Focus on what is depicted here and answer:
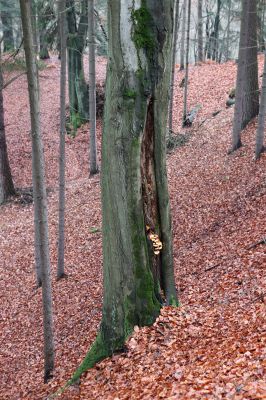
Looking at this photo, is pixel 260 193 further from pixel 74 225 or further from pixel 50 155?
pixel 50 155

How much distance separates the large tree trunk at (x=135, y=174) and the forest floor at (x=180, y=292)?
0.34 m

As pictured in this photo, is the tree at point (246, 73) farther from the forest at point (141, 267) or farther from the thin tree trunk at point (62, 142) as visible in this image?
the thin tree trunk at point (62, 142)

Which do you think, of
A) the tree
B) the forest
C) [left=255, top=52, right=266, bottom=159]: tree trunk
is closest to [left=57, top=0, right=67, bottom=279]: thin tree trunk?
the forest

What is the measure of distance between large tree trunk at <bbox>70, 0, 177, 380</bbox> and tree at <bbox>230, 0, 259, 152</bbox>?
26.0ft

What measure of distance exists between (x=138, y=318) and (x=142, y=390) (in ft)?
3.24

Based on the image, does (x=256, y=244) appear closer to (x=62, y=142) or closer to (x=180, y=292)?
(x=180, y=292)

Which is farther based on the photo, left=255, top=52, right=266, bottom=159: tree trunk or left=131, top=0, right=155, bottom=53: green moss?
left=255, top=52, right=266, bottom=159: tree trunk

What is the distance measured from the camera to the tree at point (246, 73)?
11898mm

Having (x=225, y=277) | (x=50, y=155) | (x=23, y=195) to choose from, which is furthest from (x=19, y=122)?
(x=225, y=277)

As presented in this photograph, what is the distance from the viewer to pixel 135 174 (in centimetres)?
489

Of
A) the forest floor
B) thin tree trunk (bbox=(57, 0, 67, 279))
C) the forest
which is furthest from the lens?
thin tree trunk (bbox=(57, 0, 67, 279))

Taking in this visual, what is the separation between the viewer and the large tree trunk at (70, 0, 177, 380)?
15.1 feet

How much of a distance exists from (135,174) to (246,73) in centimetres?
1014

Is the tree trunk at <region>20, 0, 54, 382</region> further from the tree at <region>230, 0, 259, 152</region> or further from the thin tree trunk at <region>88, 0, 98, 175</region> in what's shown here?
the thin tree trunk at <region>88, 0, 98, 175</region>
